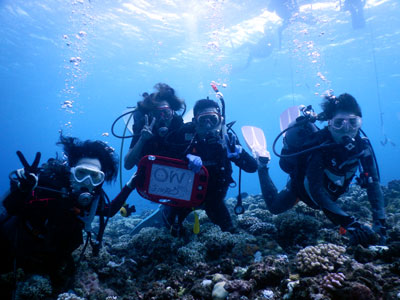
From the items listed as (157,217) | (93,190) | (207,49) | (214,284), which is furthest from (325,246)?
(207,49)

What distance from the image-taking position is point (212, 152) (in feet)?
17.4

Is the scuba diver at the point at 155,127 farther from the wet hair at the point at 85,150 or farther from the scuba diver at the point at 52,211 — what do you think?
the scuba diver at the point at 52,211

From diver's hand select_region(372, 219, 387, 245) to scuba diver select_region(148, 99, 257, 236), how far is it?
8.90 feet

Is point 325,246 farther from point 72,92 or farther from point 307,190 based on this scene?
point 72,92

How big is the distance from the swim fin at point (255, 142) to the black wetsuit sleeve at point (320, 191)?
72.7 inches

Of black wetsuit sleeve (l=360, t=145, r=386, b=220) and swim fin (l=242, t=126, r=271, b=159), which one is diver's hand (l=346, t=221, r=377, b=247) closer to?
black wetsuit sleeve (l=360, t=145, r=386, b=220)

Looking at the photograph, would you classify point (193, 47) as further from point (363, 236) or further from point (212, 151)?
point (363, 236)

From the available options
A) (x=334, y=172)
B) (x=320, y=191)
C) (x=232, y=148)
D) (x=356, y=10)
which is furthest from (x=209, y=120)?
(x=356, y=10)

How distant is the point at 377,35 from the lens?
2223 centimetres

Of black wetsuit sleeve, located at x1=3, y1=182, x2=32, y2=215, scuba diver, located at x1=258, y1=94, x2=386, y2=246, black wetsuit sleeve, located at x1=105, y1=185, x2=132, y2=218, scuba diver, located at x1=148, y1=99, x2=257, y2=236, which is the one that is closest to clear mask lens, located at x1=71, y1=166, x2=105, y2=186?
black wetsuit sleeve, located at x1=3, y1=182, x2=32, y2=215

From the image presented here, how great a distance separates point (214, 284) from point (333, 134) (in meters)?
4.04

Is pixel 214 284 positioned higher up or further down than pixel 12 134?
further down

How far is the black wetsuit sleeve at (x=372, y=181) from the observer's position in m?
4.71

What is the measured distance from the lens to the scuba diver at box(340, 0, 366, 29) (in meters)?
17.0
